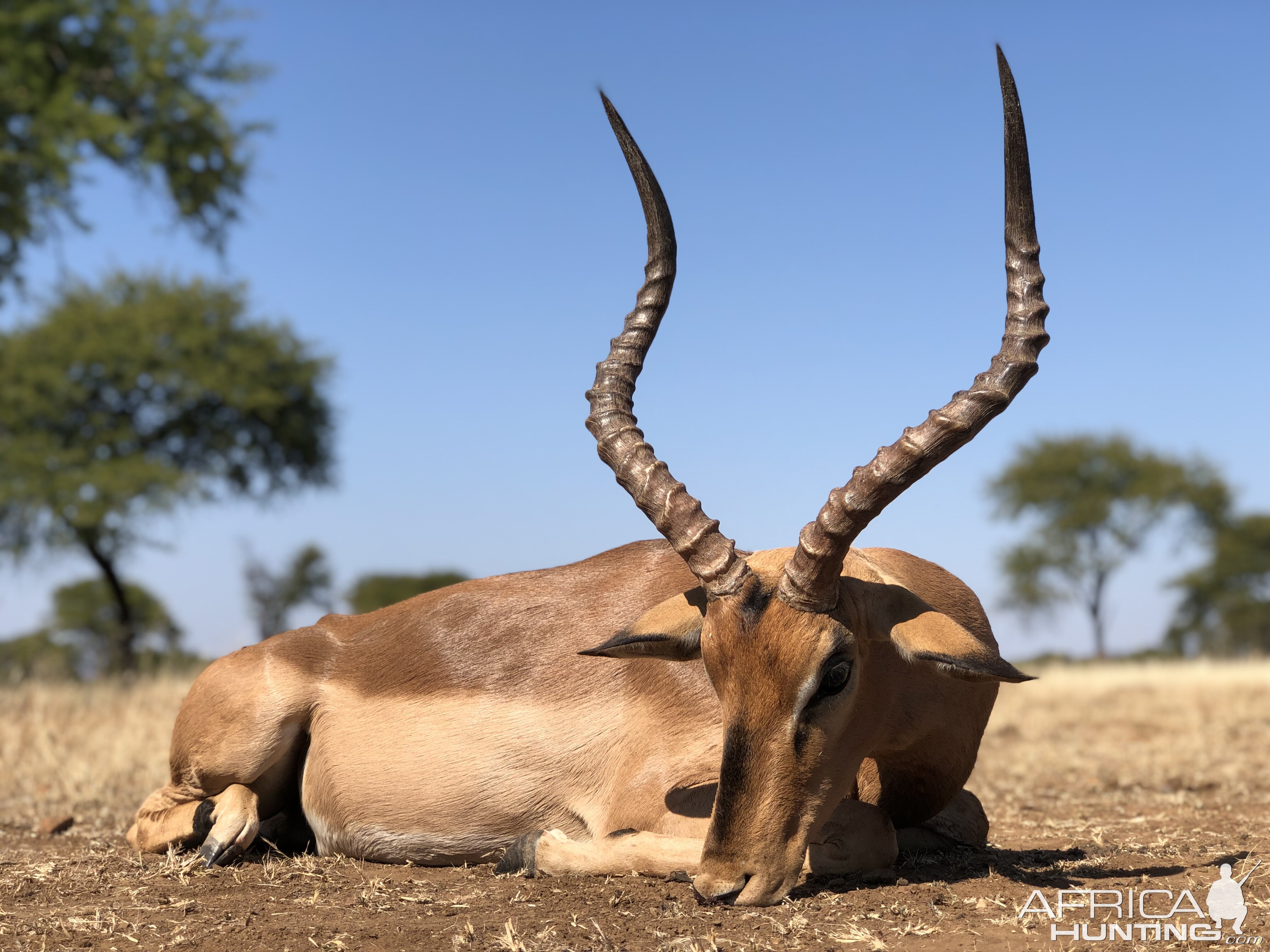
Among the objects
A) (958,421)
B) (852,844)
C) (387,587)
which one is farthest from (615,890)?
(387,587)

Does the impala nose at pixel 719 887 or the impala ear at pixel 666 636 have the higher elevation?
the impala ear at pixel 666 636

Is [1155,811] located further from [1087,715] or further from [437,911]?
[1087,715]

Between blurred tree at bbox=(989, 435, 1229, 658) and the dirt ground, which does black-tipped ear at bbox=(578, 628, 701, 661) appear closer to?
the dirt ground

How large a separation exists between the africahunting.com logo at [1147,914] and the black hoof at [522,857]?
6.64 feet

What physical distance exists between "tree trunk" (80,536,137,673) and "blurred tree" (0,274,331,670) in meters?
0.05

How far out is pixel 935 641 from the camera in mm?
4352

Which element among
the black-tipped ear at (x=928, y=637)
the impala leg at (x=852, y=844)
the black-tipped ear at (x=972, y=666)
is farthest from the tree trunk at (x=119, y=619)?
the black-tipped ear at (x=972, y=666)

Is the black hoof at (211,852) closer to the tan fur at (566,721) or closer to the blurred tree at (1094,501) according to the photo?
the tan fur at (566,721)

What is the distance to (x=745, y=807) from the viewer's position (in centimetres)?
411

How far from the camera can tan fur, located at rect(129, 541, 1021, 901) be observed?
4.29m

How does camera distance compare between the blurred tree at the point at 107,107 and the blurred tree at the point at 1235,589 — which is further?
the blurred tree at the point at 1235,589

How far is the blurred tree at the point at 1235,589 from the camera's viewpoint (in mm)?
48625

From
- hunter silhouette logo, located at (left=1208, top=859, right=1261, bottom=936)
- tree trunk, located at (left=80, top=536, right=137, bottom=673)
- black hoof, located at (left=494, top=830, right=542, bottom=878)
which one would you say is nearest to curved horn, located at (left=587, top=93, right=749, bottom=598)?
black hoof, located at (left=494, top=830, right=542, bottom=878)

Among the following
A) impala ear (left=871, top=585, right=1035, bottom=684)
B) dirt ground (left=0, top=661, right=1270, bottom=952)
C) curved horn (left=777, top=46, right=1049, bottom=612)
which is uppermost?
curved horn (left=777, top=46, right=1049, bottom=612)
